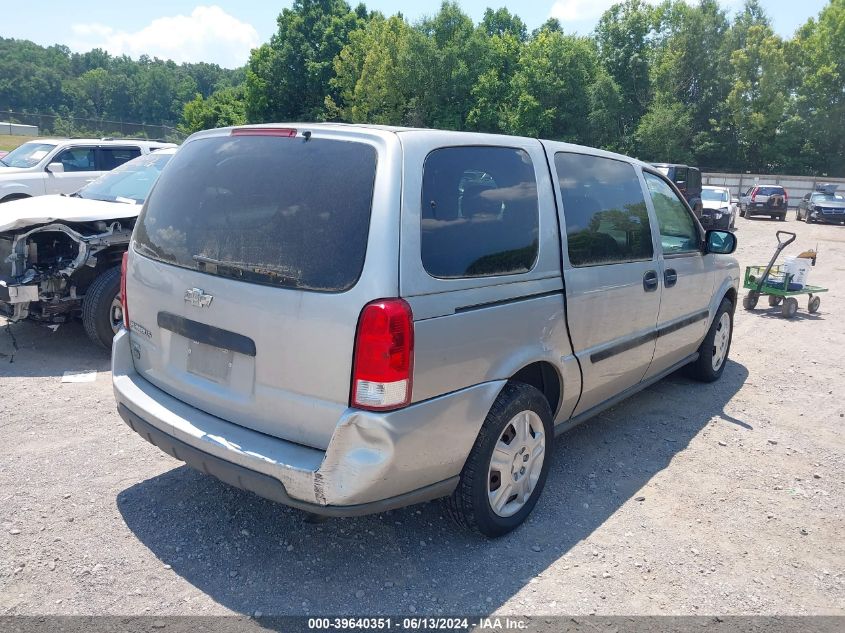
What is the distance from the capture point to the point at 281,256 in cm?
278

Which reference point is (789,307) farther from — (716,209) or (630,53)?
(630,53)

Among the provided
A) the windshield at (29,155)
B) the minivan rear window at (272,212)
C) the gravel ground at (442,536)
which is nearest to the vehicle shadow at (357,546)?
the gravel ground at (442,536)

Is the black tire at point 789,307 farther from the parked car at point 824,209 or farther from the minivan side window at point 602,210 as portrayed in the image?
the parked car at point 824,209

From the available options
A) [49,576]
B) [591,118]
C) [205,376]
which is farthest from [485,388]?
[591,118]

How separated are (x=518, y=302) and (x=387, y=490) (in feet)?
3.69

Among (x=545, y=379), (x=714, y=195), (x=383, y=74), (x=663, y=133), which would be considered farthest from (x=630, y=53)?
(x=545, y=379)

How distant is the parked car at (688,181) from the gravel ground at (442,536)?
15491 millimetres

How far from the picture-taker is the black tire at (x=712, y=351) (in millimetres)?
5777

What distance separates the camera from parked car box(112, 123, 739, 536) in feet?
8.62

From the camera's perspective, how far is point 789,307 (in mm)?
9109

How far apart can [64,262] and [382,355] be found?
473 cm

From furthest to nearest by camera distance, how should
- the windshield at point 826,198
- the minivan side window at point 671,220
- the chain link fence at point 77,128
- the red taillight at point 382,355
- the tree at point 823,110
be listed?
the chain link fence at point 77,128
the tree at point 823,110
the windshield at point 826,198
the minivan side window at point 671,220
the red taillight at point 382,355

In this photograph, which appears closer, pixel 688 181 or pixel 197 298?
pixel 197 298

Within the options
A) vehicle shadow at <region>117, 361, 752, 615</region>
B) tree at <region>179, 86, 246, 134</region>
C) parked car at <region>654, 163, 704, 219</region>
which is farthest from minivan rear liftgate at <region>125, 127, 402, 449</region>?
tree at <region>179, 86, 246, 134</region>
